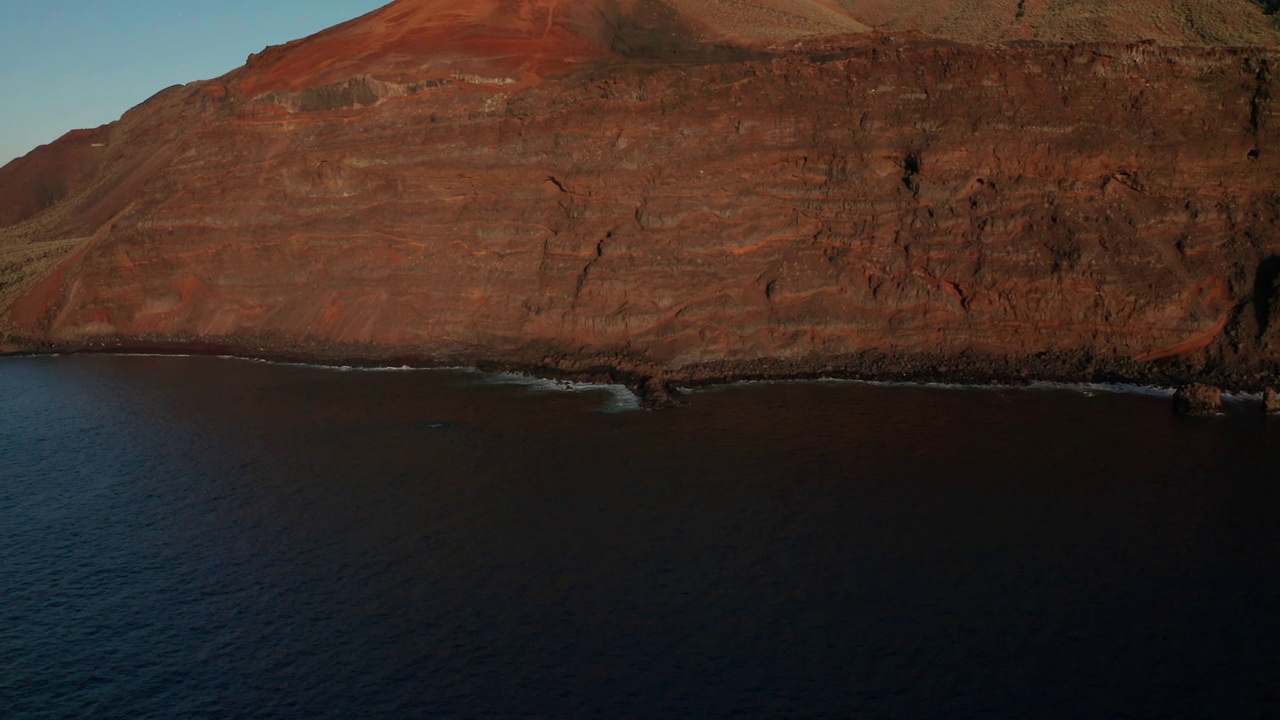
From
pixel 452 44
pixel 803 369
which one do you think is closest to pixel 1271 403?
pixel 803 369

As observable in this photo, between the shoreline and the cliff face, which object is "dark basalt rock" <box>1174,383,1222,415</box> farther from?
the cliff face

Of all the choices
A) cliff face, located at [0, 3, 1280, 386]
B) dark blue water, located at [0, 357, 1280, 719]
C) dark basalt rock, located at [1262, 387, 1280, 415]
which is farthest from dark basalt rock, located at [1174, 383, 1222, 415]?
cliff face, located at [0, 3, 1280, 386]

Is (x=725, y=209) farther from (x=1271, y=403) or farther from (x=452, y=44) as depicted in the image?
(x=1271, y=403)

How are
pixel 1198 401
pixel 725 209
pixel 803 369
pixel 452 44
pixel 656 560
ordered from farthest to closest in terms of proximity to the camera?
pixel 452 44 < pixel 725 209 < pixel 803 369 < pixel 1198 401 < pixel 656 560

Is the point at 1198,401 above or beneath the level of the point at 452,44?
beneath

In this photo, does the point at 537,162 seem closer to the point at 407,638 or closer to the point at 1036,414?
the point at 1036,414
